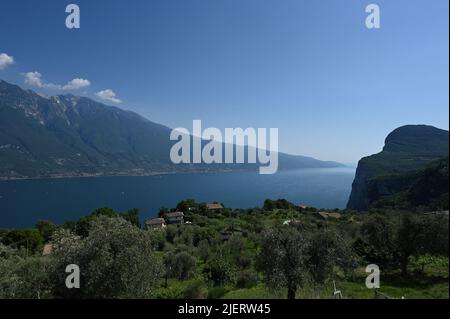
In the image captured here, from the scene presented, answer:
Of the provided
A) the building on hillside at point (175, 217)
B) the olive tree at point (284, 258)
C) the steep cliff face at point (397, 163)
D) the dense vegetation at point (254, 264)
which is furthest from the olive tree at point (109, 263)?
the steep cliff face at point (397, 163)

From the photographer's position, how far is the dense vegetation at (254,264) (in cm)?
1445

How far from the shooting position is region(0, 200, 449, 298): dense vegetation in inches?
569

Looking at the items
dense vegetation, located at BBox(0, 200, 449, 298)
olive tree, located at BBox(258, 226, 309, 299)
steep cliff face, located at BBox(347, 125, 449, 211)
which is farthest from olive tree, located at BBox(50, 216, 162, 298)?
steep cliff face, located at BBox(347, 125, 449, 211)

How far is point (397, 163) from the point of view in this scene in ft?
448

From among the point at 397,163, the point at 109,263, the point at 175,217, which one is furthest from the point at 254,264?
the point at 397,163

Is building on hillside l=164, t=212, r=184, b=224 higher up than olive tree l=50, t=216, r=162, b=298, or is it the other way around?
olive tree l=50, t=216, r=162, b=298

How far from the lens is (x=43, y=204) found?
535 feet

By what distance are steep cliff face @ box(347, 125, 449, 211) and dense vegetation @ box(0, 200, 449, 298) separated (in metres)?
51.5

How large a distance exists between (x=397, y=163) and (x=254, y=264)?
130365mm

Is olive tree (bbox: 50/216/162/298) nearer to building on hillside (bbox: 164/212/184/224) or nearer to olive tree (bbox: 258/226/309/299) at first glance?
olive tree (bbox: 258/226/309/299)

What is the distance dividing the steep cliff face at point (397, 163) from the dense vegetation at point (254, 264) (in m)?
51.5

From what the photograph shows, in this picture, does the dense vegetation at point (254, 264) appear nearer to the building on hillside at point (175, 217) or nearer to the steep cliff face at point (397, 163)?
the building on hillside at point (175, 217)
